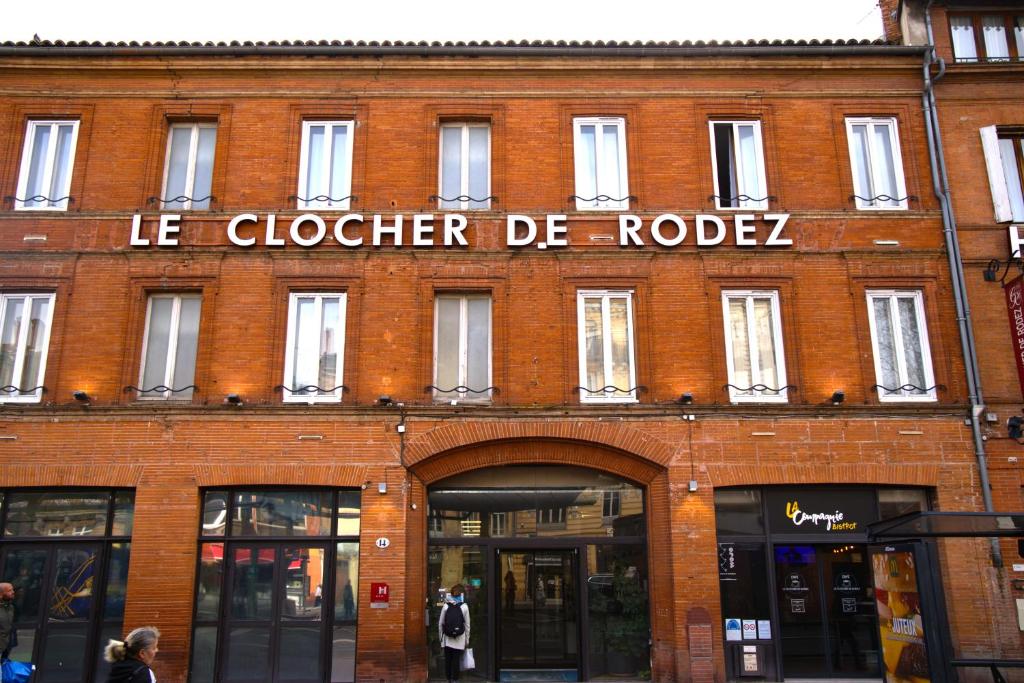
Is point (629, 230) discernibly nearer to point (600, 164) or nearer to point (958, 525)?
point (600, 164)

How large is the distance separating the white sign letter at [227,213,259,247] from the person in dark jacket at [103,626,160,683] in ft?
31.8

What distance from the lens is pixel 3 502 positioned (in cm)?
1430

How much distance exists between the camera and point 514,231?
15164mm

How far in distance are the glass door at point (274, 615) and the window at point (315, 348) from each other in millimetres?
2697

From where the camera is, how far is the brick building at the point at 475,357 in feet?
45.8

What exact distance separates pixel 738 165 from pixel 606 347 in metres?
4.48

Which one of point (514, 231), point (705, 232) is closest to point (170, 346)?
point (514, 231)

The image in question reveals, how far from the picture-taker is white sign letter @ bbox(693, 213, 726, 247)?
15.1m

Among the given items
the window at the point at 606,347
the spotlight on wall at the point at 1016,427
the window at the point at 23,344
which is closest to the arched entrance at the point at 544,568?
the window at the point at 606,347

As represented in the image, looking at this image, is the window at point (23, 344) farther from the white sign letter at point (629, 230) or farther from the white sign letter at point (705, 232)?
the white sign letter at point (705, 232)

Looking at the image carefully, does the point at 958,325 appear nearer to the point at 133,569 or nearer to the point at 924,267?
the point at 924,267

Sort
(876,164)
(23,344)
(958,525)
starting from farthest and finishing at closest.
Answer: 1. (876,164)
2. (23,344)
3. (958,525)

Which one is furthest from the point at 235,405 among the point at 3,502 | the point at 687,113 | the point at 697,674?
the point at 687,113

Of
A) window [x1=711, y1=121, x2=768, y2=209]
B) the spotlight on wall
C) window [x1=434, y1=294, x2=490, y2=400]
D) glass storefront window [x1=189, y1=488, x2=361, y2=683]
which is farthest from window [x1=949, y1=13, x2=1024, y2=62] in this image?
glass storefront window [x1=189, y1=488, x2=361, y2=683]
